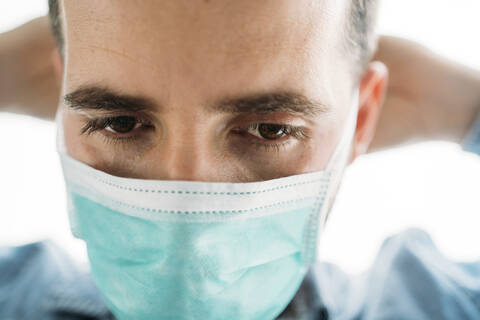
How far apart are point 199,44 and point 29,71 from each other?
3.98 feet

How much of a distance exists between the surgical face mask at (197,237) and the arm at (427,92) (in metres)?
0.77

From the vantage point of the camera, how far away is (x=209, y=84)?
730mm

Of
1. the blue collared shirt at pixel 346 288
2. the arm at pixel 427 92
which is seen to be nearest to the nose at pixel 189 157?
the blue collared shirt at pixel 346 288

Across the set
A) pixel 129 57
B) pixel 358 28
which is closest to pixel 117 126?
pixel 129 57

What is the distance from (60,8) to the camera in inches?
37.1

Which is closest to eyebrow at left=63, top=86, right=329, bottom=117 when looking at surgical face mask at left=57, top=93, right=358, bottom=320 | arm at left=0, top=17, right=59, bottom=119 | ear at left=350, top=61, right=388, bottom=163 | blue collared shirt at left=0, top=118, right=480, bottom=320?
surgical face mask at left=57, top=93, right=358, bottom=320

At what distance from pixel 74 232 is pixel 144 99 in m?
0.49

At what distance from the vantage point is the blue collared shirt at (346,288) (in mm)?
1170

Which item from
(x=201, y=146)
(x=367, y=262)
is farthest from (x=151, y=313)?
(x=367, y=262)

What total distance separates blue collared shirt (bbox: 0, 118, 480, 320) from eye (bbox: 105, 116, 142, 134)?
71 cm

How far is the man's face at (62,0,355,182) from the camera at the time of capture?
72 centimetres

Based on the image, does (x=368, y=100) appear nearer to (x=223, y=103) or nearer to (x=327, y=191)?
(x=327, y=191)

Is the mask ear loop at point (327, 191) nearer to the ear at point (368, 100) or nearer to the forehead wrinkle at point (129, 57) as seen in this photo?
the ear at point (368, 100)

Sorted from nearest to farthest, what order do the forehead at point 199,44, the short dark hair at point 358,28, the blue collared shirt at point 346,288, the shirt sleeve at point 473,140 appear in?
the forehead at point 199,44 < the short dark hair at point 358,28 < the blue collared shirt at point 346,288 < the shirt sleeve at point 473,140
